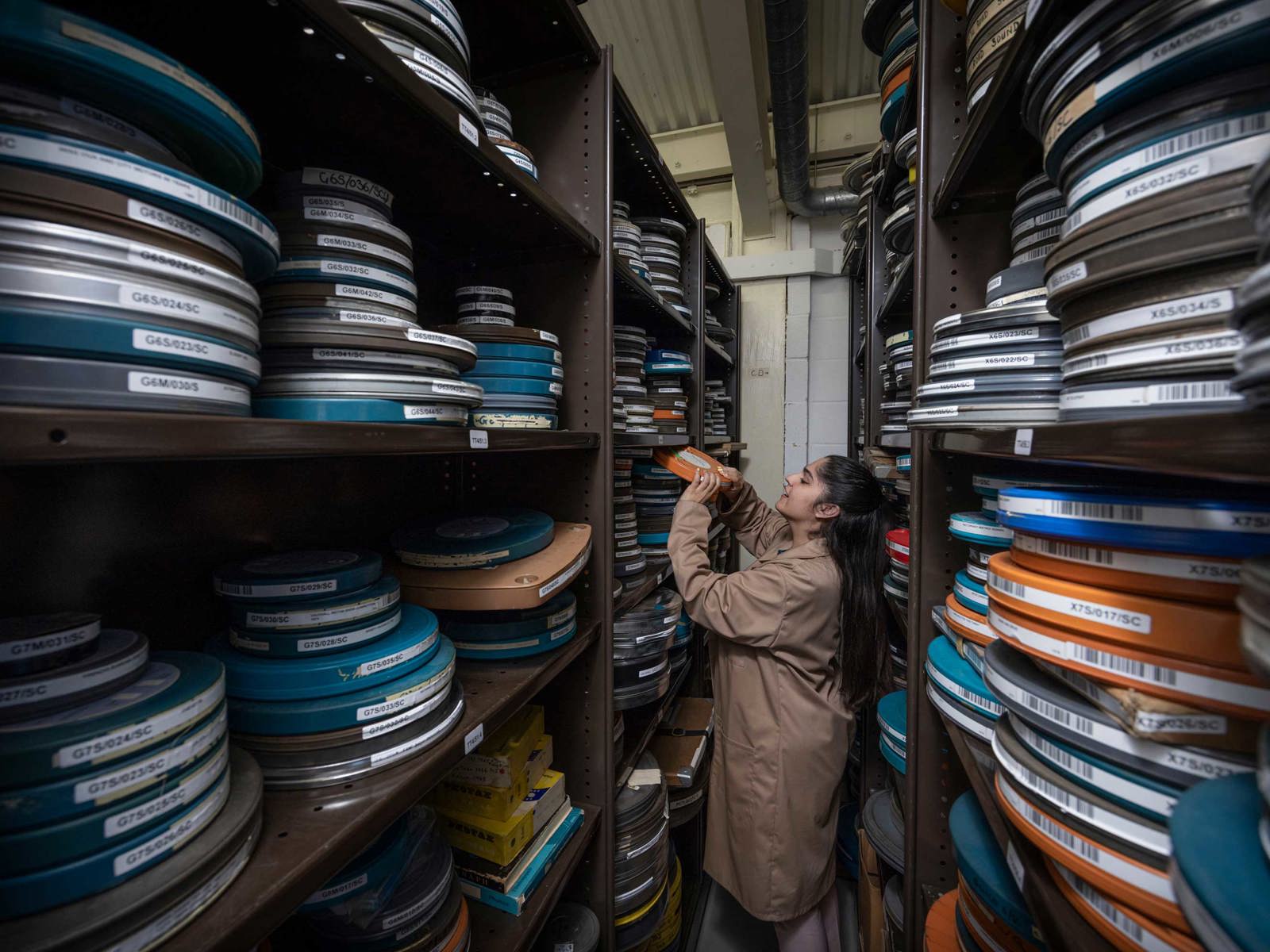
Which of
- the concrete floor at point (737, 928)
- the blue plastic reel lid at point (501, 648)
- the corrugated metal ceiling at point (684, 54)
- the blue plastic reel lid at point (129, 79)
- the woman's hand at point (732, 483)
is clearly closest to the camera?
the blue plastic reel lid at point (129, 79)

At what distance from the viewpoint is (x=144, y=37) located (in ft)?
2.54

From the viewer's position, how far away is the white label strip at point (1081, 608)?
0.57 metres

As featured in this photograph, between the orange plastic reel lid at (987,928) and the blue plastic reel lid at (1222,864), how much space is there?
0.60m

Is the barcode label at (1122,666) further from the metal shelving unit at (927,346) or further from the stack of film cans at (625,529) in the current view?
the stack of film cans at (625,529)

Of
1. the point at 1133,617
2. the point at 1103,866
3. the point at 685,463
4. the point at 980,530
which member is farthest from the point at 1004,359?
the point at 685,463

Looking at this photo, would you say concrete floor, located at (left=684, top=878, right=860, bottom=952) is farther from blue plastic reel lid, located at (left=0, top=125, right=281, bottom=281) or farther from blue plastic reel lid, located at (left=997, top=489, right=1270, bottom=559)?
blue plastic reel lid, located at (left=0, top=125, right=281, bottom=281)

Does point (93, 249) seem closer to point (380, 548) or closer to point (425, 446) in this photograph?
point (425, 446)

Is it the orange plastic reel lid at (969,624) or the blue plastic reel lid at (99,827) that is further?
the orange plastic reel lid at (969,624)

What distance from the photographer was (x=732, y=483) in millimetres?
2346

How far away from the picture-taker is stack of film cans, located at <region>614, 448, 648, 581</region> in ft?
6.91

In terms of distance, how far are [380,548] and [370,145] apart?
910 millimetres

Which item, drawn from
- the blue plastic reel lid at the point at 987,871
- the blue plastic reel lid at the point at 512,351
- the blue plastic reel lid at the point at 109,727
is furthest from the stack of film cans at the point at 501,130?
the blue plastic reel lid at the point at 987,871

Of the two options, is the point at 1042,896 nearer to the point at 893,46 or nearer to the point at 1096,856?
the point at 1096,856

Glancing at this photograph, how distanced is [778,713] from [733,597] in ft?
1.56
